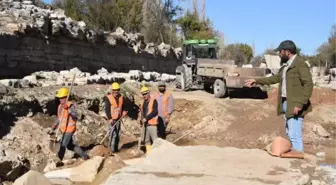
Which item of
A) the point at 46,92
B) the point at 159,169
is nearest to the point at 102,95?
the point at 46,92

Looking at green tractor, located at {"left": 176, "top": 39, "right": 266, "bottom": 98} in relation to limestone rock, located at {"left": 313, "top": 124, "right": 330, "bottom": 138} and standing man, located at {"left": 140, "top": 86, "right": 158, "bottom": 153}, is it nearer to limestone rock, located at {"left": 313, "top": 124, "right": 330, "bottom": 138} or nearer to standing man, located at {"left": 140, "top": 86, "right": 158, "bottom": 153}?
limestone rock, located at {"left": 313, "top": 124, "right": 330, "bottom": 138}

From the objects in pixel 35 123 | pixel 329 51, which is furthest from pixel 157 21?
pixel 35 123

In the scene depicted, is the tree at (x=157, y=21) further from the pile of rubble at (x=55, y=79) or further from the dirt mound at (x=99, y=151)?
the dirt mound at (x=99, y=151)

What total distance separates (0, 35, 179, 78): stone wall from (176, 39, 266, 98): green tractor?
3.68m

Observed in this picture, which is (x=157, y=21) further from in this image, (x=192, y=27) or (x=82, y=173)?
(x=82, y=173)

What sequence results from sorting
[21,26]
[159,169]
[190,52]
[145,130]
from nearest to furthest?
[159,169] < [145,130] < [21,26] < [190,52]

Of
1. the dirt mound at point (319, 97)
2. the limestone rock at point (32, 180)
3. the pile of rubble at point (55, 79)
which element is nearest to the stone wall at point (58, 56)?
the pile of rubble at point (55, 79)

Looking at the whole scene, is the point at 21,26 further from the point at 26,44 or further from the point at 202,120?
the point at 202,120

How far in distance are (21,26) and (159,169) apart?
39.3ft

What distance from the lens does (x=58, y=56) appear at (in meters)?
17.9

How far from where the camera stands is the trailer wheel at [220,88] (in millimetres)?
18514

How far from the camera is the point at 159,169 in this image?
445 centimetres

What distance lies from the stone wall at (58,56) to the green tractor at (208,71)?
3677mm

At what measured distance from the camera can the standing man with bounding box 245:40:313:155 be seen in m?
5.57
